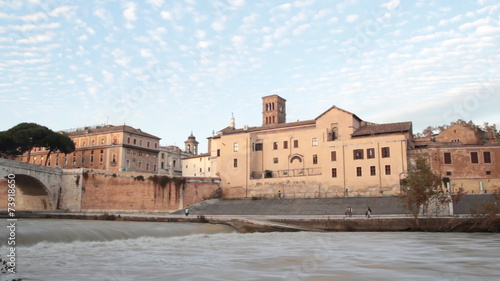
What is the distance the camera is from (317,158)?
164ft

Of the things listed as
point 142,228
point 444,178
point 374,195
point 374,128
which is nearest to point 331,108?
point 374,128

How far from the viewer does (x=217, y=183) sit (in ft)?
178

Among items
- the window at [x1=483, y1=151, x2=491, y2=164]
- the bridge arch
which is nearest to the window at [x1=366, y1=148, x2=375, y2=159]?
the window at [x1=483, y1=151, x2=491, y2=164]

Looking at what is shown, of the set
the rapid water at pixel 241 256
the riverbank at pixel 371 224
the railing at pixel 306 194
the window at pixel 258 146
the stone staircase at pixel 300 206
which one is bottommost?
the rapid water at pixel 241 256

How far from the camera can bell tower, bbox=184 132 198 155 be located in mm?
84262

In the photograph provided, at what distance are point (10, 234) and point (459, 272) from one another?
1808 centimetres

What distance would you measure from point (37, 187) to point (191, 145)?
40577 mm

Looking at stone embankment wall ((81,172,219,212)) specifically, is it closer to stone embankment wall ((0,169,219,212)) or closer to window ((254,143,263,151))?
stone embankment wall ((0,169,219,212))

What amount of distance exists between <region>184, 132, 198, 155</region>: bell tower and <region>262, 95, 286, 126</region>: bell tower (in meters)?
17.4

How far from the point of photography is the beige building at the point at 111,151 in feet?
207

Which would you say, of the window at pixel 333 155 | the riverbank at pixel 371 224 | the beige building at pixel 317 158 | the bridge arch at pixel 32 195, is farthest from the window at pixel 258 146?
the riverbank at pixel 371 224

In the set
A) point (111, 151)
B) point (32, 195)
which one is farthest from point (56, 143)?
point (32, 195)

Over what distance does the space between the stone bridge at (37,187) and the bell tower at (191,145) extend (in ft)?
124

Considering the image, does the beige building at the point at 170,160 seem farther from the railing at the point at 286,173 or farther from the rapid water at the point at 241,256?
the rapid water at the point at 241,256
